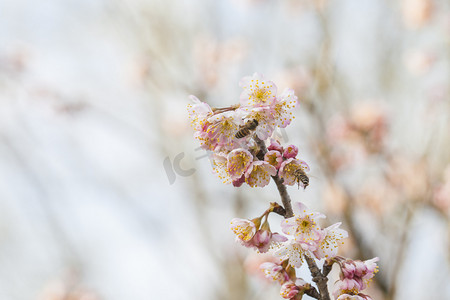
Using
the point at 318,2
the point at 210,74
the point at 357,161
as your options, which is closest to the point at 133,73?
the point at 210,74

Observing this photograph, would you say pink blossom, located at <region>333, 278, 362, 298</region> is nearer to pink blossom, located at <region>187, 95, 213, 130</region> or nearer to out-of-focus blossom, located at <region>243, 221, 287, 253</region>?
out-of-focus blossom, located at <region>243, 221, 287, 253</region>

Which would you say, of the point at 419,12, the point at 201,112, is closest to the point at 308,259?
the point at 201,112

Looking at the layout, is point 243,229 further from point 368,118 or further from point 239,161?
point 368,118

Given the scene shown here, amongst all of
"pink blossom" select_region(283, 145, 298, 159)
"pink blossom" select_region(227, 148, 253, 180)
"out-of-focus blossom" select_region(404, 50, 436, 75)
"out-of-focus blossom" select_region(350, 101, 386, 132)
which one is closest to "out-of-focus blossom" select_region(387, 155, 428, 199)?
"out-of-focus blossom" select_region(350, 101, 386, 132)

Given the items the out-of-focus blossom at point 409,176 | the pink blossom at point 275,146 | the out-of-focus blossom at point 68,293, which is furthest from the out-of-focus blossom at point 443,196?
the out-of-focus blossom at point 68,293

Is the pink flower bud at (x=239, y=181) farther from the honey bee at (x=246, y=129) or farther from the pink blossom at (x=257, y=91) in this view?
the pink blossom at (x=257, y=91)

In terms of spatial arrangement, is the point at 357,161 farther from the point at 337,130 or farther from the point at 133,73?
the point at 133,73
